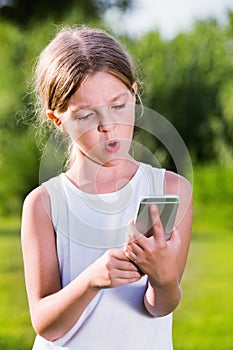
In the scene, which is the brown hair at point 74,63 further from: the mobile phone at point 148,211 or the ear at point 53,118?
the mobile phone at point 148,211

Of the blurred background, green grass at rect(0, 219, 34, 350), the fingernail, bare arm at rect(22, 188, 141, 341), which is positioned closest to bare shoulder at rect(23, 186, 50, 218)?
bare arm at rect(22, 188, 141, 341)

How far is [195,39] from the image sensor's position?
7.34 metres

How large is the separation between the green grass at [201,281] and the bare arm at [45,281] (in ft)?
6.55

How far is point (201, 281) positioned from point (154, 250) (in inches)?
165

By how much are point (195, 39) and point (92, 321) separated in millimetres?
6217

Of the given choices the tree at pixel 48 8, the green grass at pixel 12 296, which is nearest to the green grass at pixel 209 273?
the green grass at pixel 12 296

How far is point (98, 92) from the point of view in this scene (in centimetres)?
124

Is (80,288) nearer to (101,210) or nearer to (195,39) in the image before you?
(101,210)

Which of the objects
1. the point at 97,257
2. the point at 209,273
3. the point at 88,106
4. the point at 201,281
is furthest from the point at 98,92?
the point at 209,273

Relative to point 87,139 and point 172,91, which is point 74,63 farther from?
point 172,91

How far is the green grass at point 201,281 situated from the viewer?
4.00 meters

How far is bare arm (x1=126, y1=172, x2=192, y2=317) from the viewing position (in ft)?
3.73

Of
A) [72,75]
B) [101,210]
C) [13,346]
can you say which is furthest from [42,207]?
[13,346]

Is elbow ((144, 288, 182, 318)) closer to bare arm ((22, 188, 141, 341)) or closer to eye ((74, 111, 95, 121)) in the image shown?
bare arm ((22, 188, 141, 341))
